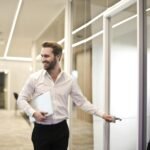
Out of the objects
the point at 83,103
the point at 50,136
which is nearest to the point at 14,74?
the point at 83,103

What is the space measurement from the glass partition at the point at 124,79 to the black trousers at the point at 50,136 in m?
0.77

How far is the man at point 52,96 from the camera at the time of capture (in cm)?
259

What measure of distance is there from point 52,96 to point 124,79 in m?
0.94

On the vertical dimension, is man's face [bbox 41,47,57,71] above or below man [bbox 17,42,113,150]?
above

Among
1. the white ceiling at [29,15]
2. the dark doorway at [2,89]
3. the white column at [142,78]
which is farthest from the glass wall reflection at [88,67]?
the dark doorway at [2,89]

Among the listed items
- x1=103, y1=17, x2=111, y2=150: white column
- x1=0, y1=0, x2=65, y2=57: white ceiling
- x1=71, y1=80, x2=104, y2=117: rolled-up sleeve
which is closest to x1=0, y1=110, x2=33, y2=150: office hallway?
x1=103, y1=17, x2=111, y2=150: white column

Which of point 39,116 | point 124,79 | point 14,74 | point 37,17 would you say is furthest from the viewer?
point 14,74

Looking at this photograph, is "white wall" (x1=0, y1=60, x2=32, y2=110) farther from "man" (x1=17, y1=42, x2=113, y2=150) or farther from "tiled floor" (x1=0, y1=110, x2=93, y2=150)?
"man" (x1=17, y1=42, x2=113, y2=150)

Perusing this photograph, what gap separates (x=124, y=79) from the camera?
10.5ft

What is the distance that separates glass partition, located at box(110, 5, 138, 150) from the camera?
2967 millimetres

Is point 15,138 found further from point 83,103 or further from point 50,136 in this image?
point 50,136

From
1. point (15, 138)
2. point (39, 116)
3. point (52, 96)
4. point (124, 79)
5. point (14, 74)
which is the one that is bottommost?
point (15, 138)

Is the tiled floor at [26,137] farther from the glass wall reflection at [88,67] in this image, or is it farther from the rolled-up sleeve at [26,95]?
the rolled-up sleeve at [26,95]

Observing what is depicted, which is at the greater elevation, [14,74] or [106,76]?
[14,74]
